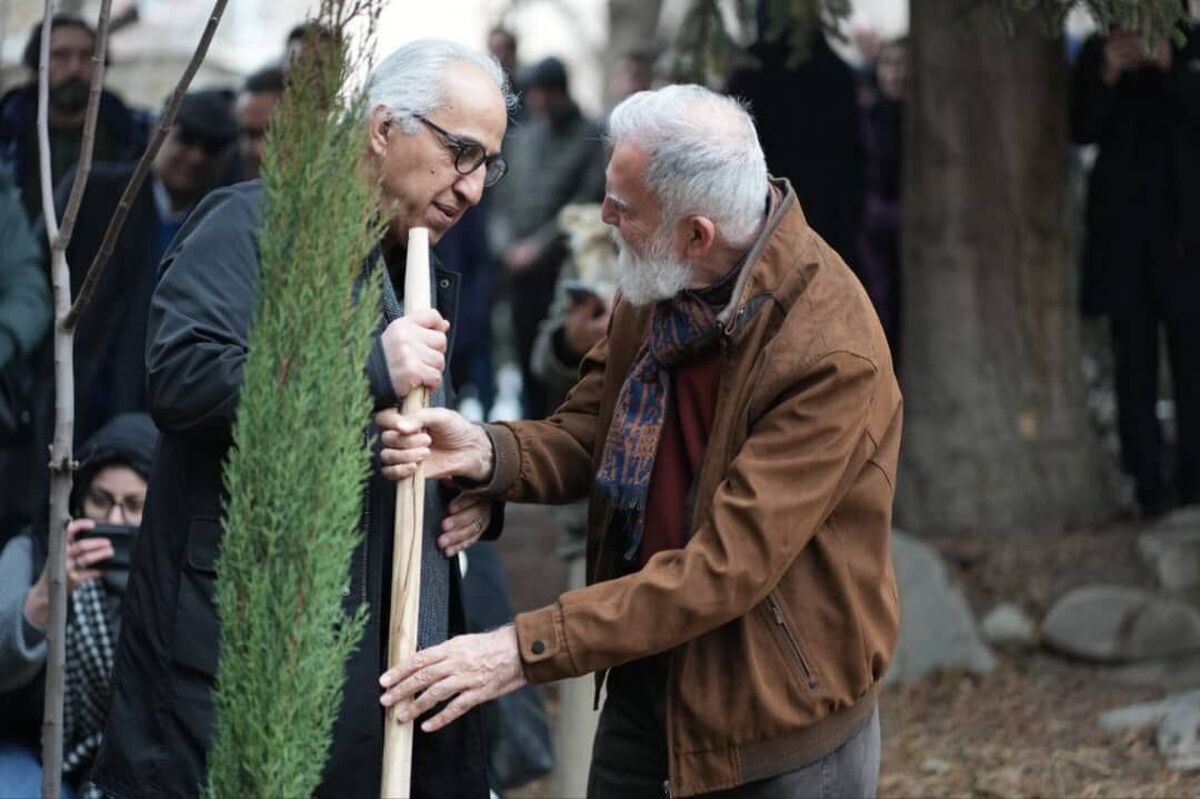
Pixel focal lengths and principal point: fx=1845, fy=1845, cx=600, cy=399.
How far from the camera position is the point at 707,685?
10.7ft

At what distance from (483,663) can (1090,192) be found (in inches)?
203

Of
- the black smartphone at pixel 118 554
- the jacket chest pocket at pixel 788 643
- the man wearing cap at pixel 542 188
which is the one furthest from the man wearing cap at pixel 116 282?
the jacket chest pocket at pixel 788 643

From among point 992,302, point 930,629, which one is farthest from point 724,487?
point 992,302

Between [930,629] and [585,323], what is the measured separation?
2245 mm

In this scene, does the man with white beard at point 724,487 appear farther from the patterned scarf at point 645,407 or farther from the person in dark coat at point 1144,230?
the person in dark coat at point 1144,230

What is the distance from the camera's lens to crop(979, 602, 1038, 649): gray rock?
6957mm

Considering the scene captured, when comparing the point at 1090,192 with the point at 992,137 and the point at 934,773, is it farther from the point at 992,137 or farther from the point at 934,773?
the point at 934,773

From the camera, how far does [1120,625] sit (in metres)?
6.72

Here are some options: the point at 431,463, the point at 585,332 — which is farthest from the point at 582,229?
the point at 431,463

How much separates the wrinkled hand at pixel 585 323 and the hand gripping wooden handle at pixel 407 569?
2.12 metres

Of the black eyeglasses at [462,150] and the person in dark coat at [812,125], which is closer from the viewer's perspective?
the black eyeglasses at [462,150]

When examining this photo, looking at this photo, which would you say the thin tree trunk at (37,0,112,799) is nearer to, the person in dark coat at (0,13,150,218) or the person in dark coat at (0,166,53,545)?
the person in dark coat at (0,166,53,545)

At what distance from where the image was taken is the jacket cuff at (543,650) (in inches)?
122

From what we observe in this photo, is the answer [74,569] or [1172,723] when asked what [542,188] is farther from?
[74,569]
